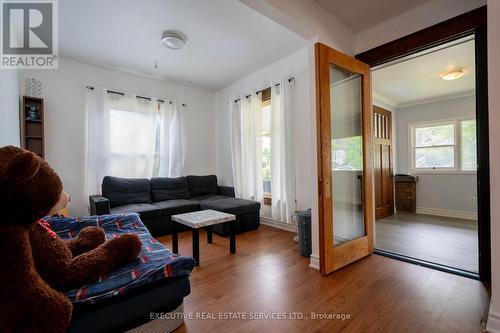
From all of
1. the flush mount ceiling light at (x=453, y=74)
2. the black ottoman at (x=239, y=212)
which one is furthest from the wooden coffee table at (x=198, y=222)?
the flush mount ceiling light at (x=453, y=74)

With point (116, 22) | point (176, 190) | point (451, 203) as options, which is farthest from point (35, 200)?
point (451, 203)

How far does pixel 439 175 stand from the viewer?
465 cm

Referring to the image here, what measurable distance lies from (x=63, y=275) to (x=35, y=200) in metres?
0.45

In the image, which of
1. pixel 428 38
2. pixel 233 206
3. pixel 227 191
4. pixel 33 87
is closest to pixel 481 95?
pixel 428 38

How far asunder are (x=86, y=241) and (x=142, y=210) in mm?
1721

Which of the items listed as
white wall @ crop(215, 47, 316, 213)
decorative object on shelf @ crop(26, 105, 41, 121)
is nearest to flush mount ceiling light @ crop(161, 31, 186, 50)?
white wall @ crop(215, 47, 316, 213)

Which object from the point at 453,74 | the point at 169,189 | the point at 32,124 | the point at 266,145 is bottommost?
the point at 169,189

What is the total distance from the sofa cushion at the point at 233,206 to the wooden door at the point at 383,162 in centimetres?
240

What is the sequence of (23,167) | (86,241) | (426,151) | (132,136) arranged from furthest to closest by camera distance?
1. (426,151)
2. (132,136)
3. (86,241)
4. (23,167)

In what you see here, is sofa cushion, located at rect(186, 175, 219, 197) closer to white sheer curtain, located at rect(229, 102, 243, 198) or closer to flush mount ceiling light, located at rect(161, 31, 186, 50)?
white sheer curtain, located at rect(229, 102, 243, 198)

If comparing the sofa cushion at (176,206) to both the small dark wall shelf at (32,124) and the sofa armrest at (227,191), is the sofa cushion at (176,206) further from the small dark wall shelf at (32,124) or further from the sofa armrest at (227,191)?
the small dark wall shelf at (32,124)

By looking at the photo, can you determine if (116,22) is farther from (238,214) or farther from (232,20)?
(238,214)

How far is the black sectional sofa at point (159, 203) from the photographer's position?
3.28 meters

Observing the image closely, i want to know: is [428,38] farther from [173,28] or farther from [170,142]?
[170,142]
